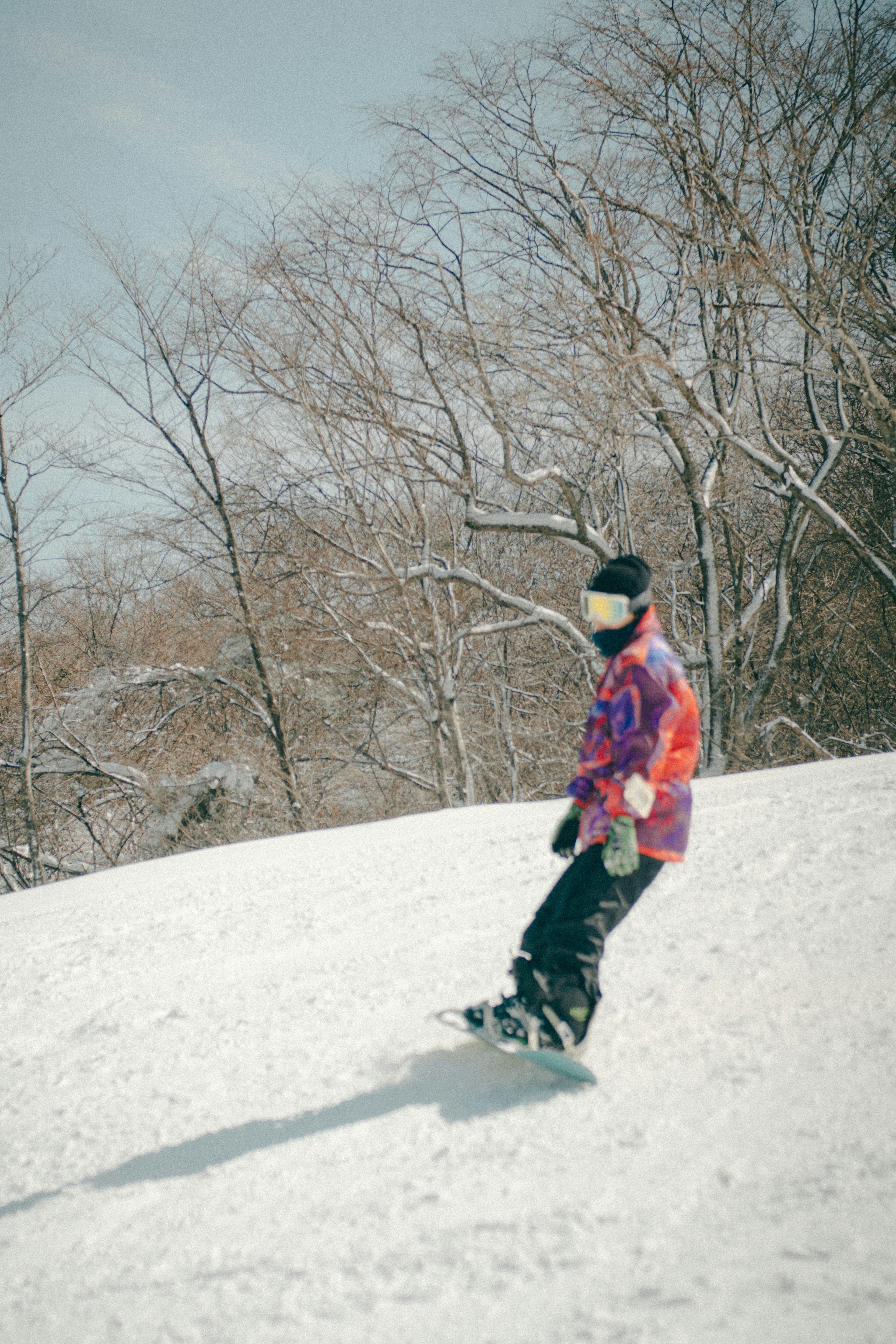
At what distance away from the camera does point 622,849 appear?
7.69 ft

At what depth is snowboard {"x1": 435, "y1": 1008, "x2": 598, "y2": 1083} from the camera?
2232mm

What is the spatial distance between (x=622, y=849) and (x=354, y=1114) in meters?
1.09

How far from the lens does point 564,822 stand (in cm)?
276

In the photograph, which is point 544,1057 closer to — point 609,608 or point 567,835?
point 567,835

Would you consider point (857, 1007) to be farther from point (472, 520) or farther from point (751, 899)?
point (472, 520)

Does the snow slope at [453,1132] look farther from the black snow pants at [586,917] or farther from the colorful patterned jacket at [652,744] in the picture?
the colorful patterned jacket at [652,744]

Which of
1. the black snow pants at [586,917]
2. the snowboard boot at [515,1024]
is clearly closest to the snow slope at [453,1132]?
the snowboard boot at [515,1024]

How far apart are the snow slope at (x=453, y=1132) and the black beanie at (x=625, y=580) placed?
1403 millimetres

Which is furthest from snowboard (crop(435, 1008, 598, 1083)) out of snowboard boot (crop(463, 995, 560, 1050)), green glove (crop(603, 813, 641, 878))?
green glove (crop(603, 813, 641, 878))

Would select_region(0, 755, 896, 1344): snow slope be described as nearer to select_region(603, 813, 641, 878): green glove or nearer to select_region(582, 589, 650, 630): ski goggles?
select_region(603, 813, 641, 878): green glove

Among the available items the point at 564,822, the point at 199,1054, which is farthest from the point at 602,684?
the point at 199,1054

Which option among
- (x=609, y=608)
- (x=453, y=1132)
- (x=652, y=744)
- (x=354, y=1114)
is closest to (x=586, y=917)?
(x=652, y=744)

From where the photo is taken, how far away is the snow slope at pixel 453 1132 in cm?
151

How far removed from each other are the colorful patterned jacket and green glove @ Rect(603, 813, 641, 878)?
40 millimetres
